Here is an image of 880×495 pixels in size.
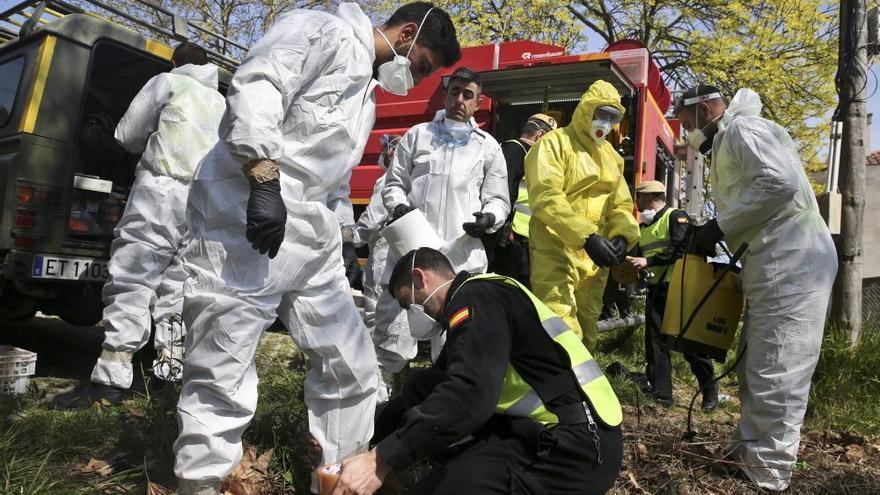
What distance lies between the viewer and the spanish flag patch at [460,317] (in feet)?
6.85

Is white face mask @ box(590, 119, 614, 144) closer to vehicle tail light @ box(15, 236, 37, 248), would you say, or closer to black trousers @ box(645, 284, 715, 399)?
black trousers @ box(645, 284, 715, 399)

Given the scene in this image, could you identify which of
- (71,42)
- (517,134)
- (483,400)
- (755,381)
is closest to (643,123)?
(517,134)

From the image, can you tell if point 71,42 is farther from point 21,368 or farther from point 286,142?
point 286,142

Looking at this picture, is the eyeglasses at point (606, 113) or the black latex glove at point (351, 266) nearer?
the eyeglasses at point (606, 113)

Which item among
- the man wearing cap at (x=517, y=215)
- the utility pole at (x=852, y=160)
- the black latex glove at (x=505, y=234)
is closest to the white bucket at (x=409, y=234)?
the black latex glove at (x=505, y=234)

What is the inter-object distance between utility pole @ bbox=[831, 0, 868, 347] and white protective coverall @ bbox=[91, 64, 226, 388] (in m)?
4.20

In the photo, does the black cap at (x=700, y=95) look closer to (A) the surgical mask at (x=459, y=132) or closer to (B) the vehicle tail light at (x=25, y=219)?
(A) the surgical mask at (x=459, y=132)

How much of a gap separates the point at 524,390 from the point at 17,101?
12.7ft

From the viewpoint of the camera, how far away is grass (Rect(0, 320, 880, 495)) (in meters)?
2.57

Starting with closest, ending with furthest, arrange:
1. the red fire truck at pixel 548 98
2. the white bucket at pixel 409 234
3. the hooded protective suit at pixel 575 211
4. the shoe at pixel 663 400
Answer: the white bucket at pixel 409 234
the hooded protective suit at pixel 575 211
the shoe at pixel 663 400
the red fire truck at pixel 548 98

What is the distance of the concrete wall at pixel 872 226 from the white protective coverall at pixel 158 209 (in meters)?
19.5

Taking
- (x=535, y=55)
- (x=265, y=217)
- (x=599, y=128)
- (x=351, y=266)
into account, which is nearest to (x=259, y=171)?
(x=265, y=217)

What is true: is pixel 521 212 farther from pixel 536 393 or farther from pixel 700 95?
pixel 536 393

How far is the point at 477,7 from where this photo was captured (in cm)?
1627
